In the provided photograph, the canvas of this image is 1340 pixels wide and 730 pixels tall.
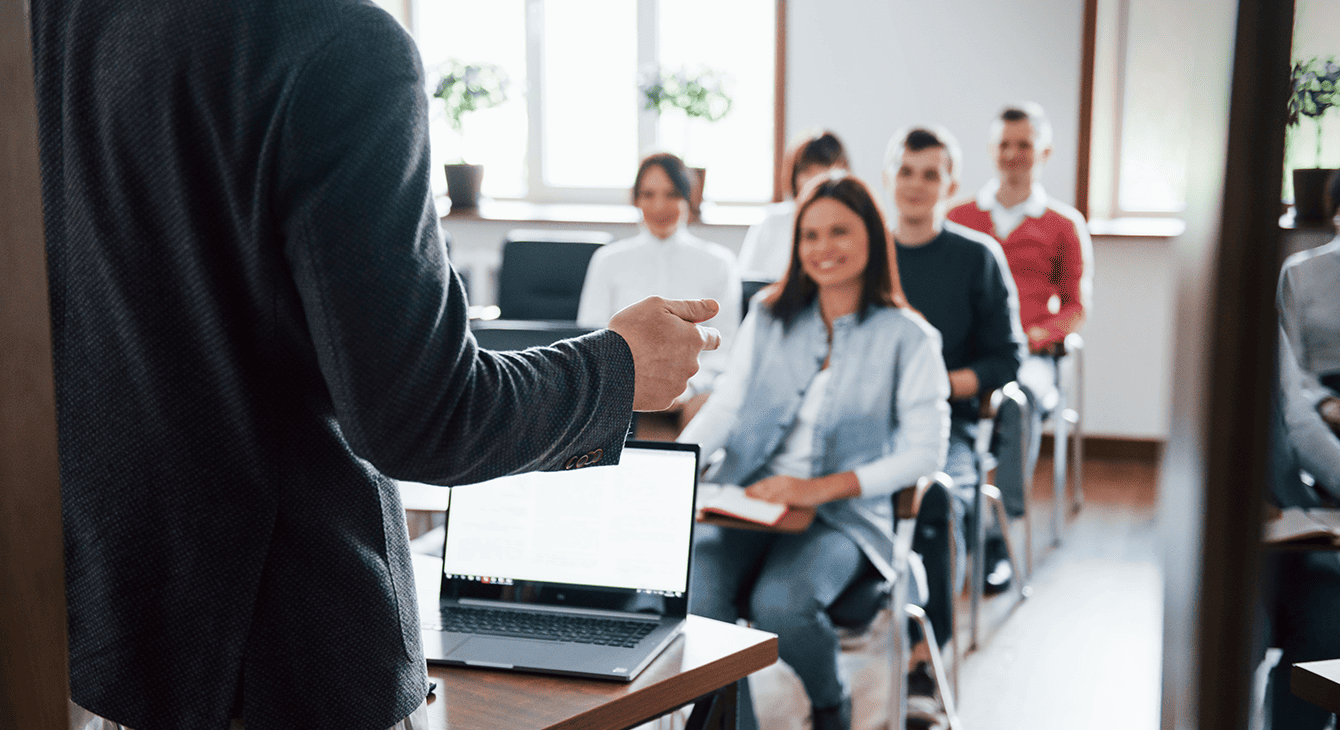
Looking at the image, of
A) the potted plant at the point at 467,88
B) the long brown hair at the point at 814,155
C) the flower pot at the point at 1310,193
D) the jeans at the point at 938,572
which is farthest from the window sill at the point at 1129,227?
the flower pot at the point at 1310,193

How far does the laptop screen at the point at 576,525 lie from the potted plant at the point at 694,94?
4270 mm

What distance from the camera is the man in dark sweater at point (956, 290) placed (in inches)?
Answer: 129

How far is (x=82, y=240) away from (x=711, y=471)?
2.03m

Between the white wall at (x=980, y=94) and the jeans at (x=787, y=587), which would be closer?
the jeans at (x=787, y=587)

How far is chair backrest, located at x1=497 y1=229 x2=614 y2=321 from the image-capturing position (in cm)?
429

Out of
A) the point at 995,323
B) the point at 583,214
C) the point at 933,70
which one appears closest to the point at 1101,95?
the point at 933,70

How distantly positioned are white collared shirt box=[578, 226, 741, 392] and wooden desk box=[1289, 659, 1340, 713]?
117 inches

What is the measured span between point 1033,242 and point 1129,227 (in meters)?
1.22

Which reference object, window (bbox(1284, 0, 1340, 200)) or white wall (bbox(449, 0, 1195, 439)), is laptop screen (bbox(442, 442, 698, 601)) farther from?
white wall (bbox(449, 0, 1195, 439))

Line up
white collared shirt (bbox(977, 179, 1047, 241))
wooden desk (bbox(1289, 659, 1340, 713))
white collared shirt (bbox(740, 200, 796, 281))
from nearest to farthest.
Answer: wooden desk (bbox(1289, 659, 1340, 713))
white collared shirt (bbox(977, 179, 1047, 241))
white collared shirt (bbox(740, 200, 796, 281))

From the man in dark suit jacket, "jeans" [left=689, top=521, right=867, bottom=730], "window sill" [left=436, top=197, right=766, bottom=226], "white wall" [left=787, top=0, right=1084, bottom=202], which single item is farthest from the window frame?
the man in dark suit jacket

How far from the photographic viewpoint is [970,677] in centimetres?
301

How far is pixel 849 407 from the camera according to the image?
251cm

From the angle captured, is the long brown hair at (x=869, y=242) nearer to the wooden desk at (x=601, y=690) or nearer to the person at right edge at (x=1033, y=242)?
the wooden desk at (x=601, y=690)
